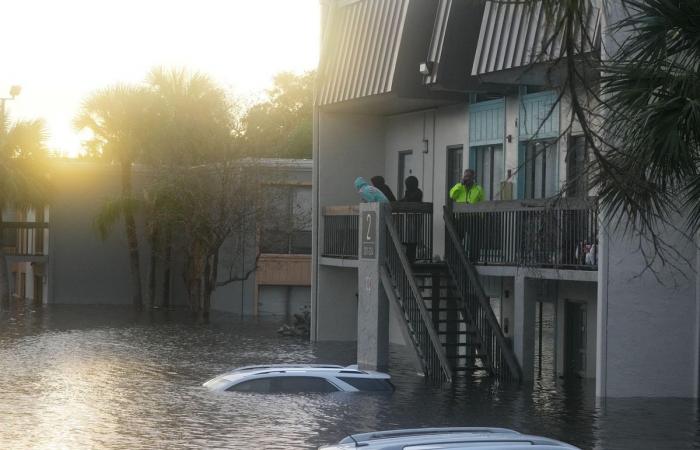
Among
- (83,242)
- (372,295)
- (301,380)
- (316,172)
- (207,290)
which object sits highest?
(316,172)

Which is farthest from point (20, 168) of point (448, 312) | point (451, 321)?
point (451, 321)

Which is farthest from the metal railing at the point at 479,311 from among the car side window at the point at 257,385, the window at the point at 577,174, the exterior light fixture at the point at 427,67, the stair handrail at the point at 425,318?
the car side window at the point at 257,385

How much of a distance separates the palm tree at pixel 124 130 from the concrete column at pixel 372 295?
21.6 meters

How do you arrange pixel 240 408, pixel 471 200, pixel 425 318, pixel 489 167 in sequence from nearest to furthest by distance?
1. pixel 240 408
2. pixel 425 318
3. pixel 471 200
4. pixel 489 167

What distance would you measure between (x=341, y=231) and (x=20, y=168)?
68.9 ft

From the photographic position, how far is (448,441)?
28.0 feet

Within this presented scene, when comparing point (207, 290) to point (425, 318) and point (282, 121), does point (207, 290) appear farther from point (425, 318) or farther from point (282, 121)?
point (425, 318)

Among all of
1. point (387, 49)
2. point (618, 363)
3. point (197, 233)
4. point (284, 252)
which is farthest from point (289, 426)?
point (284, 252)

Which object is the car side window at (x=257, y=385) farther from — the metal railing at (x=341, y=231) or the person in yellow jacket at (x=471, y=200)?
the metal railing at (x=341, y=231)

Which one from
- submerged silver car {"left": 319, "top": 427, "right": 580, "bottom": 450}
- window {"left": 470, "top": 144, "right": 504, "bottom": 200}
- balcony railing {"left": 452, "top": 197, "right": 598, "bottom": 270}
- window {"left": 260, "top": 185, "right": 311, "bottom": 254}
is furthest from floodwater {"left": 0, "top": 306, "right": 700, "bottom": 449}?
window {"left": 260, "top": 185, "right": 311, "bottom": 254}

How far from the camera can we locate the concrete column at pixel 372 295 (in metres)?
29.0

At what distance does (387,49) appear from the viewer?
104ft

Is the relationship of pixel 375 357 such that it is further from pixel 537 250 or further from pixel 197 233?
pixel 197 233

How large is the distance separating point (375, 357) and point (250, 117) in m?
18.1
